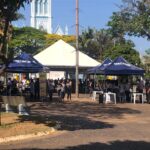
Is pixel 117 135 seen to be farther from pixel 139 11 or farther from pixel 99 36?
pixel 99 36

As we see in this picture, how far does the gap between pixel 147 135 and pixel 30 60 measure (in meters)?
19.7

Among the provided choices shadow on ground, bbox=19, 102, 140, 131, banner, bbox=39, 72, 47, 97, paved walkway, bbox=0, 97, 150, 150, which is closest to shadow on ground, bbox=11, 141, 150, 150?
paved walkway, bbox=0, 97, 150, 150

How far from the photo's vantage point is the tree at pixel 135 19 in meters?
51.0

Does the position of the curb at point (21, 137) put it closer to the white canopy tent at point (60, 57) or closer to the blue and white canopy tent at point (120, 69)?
the blue and white canopy tent at point (120, 69)

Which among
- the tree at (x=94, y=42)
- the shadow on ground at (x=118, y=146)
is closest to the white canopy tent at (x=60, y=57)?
the shadow on ground at (x=118, y=146)

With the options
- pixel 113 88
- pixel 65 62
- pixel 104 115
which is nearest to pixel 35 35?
pixel 65 62

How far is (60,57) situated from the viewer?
55344 millimetres

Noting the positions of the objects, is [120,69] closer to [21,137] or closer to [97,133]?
[97,133]

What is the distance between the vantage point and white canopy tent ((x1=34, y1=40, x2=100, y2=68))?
54.4 m

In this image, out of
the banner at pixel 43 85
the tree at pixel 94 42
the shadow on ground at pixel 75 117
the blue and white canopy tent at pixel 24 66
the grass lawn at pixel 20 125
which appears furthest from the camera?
the tree at pixel 94 42

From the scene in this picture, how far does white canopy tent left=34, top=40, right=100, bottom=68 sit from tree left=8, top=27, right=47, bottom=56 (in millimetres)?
36720

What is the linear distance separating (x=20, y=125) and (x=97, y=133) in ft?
8.83

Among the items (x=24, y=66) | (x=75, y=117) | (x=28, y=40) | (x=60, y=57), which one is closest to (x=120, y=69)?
(x=24, y=66)

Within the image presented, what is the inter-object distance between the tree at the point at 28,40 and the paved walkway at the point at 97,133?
216 feet
